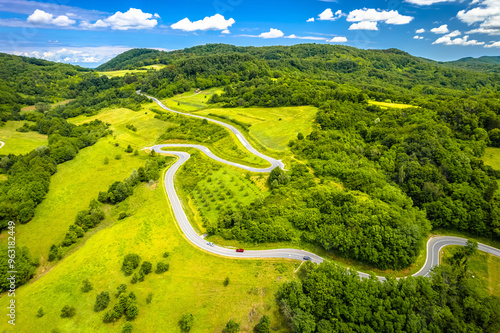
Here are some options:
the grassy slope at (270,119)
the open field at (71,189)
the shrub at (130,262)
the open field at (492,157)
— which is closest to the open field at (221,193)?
the shrub at (130,262)

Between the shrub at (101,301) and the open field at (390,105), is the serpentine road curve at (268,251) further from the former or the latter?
the open field at (390,105)

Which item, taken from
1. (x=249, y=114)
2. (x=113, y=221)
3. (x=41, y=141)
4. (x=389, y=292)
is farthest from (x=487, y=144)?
(x=41, y=141)

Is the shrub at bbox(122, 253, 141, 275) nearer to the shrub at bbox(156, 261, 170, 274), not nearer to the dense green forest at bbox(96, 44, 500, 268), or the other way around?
the shrub at bbox(156, 261, 170, 274)

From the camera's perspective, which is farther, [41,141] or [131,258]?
[41,141]

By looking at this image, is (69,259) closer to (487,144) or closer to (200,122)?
(200,122)

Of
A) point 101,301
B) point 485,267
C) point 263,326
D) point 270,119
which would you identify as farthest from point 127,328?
point 270,119
